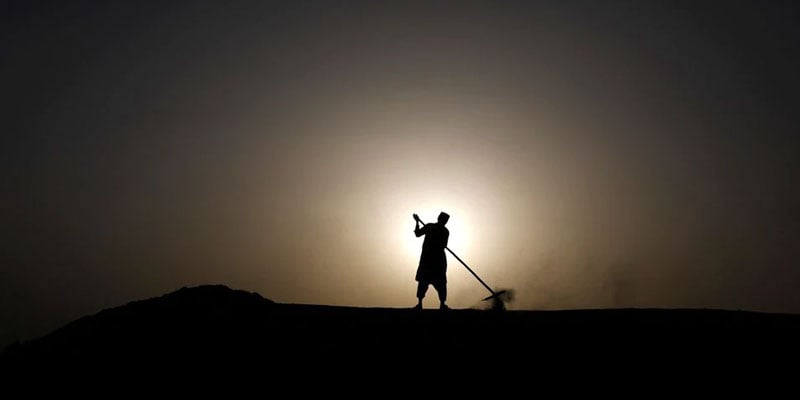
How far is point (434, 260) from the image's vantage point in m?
14.2

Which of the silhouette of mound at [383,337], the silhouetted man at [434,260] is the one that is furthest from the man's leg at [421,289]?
the silhouette of mound at [383,337]

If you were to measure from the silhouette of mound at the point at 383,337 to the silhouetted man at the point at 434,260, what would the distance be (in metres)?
2.08

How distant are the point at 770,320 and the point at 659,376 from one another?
4110 mm

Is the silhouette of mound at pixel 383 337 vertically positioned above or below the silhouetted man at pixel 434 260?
below

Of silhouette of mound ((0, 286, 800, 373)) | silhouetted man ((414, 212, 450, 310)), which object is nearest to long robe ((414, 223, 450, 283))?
silhouetted man ((414, 212, 450, 310))

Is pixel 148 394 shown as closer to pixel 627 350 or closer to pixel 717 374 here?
pixel 627 350

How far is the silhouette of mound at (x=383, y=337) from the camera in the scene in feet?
29.6

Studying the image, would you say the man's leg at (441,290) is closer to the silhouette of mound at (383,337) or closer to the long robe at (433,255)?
the long robe at (433,255)

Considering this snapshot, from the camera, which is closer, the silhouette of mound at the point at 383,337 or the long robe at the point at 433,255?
the silhouette of mound at the point at 383,337

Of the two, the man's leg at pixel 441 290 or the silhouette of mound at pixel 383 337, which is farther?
the man's leg at pixel 441 290

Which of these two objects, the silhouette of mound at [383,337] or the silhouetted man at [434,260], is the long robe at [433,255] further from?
the silhouette of mound at [383,337]

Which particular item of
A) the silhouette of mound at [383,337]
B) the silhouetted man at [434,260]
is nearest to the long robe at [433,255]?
the silhouetted man at [434,260]

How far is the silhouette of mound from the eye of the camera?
29.6 ft

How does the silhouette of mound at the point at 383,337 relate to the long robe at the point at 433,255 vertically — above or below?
below
